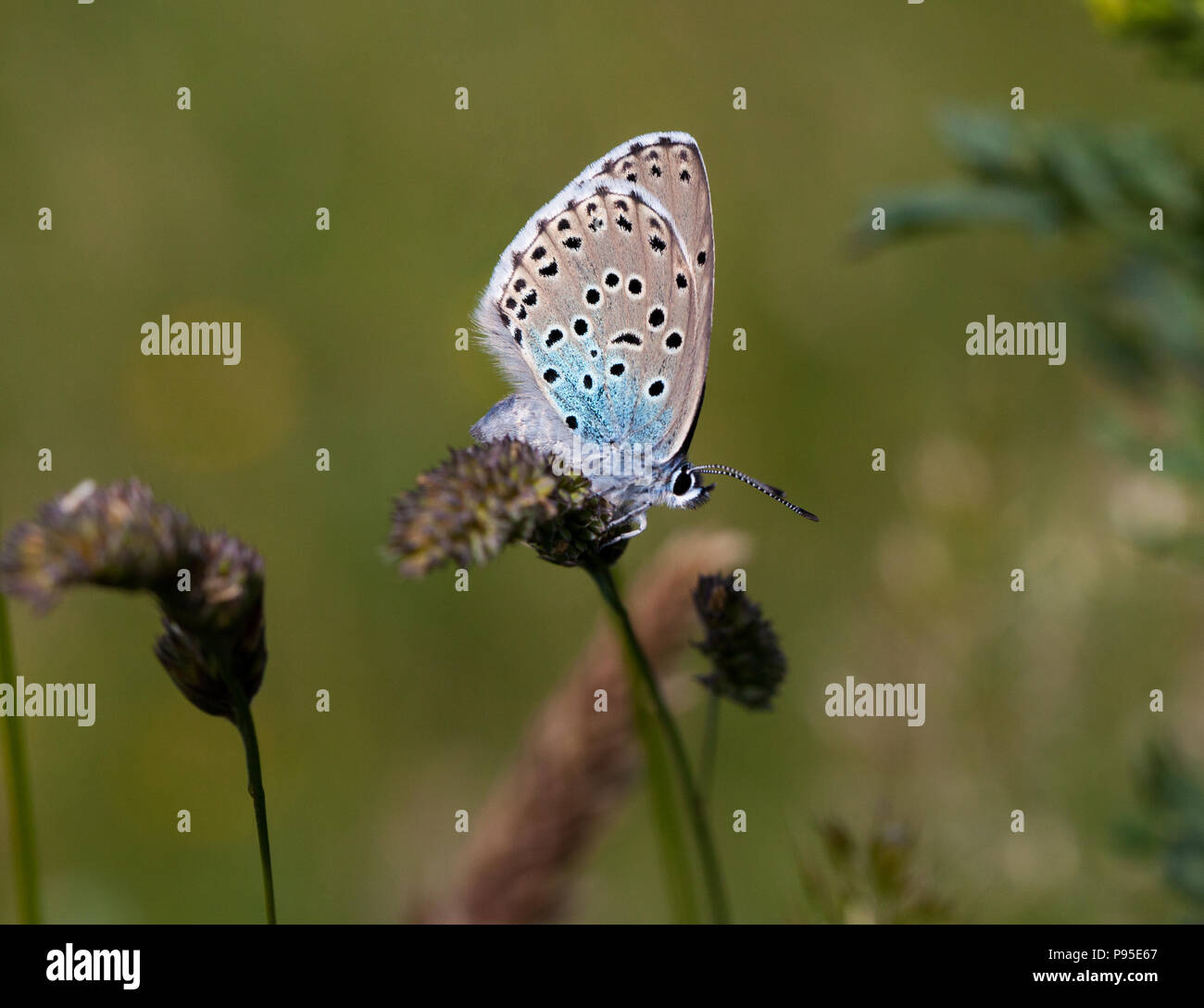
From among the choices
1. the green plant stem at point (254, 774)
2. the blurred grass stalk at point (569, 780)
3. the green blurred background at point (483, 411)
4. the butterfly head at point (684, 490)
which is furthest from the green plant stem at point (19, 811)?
the green blurred background at point (483, 411)

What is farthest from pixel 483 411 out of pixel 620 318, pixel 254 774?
pixel 254 774

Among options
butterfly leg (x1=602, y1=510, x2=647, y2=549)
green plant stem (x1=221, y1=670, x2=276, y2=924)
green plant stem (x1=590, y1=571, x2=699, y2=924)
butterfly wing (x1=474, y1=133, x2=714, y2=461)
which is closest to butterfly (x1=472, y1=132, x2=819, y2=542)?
butterfly wing (x1=474, y1=133, x2=714, y2=461)

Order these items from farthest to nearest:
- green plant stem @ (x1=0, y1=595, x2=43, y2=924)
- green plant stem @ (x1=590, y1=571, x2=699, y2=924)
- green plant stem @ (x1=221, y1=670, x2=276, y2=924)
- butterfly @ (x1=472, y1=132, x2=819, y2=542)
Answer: butterfly @ (x1=472, y1=132, x2=819, y2=542)
green plant stem @ (x1=590, y1=571, x2=699, y2=924)
green plant stem @ (x1=0, y1=595, x2=43, y2=924)
green plant stem @ (x1=221, y1=670, x2=276, y2=924)

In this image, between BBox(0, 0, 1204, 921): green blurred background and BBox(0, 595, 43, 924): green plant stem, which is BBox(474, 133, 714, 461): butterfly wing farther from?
BBox(0, 595, 43, 924): green plant stem

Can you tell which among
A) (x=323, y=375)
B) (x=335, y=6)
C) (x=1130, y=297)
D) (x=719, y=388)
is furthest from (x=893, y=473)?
(x=335, y=6)

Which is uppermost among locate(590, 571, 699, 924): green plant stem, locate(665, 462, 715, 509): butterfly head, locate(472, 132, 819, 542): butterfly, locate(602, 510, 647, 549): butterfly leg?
locate(472, 132, 819, 542): butterfly

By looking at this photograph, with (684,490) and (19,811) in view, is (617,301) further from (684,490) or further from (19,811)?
(19,811)

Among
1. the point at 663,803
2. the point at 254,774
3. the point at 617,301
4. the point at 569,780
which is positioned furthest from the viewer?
the point at 617,301

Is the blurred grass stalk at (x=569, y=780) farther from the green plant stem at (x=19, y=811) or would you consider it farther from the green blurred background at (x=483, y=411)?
the green blurred background at (x=483, y=411)
